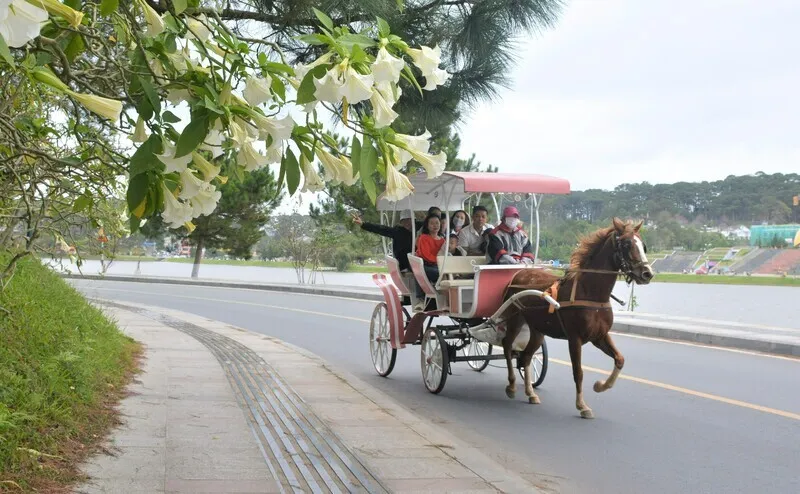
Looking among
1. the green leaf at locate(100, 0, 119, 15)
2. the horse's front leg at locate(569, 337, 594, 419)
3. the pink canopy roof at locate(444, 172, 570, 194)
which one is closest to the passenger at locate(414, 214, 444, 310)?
the pink canopy roof at locate(444, 172, 570, 194)

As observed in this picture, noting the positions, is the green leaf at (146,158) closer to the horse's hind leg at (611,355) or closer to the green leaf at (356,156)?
the green leaf at (356,156)

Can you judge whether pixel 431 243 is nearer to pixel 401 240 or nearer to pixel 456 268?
pixel 456 268

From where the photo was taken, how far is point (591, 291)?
27.1 ft

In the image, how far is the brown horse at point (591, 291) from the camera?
26.1 feet

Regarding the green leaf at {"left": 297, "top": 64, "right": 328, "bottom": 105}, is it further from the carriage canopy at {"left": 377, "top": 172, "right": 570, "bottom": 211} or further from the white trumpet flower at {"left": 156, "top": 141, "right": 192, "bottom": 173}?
the carriage canopy at {"left": 377, "top": 172, "right": 570, "bottom": 211}

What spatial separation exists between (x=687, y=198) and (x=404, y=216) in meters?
39.7

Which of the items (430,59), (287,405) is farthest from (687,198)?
(430,59)

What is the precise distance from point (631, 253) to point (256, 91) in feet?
20.0

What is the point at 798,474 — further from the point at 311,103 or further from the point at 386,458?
the point at 311,103

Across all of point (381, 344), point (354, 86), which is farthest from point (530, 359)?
point (354, 86)

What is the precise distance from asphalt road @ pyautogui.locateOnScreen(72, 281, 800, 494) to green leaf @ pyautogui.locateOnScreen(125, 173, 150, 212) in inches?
174

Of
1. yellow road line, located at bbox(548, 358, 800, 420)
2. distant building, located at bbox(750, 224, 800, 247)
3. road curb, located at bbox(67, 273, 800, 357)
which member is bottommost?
yellow road line, located at bbox(548, 358, 800, 420)

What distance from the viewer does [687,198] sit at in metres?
47.4

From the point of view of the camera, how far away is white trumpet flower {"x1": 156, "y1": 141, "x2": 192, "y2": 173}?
2.31 meters
